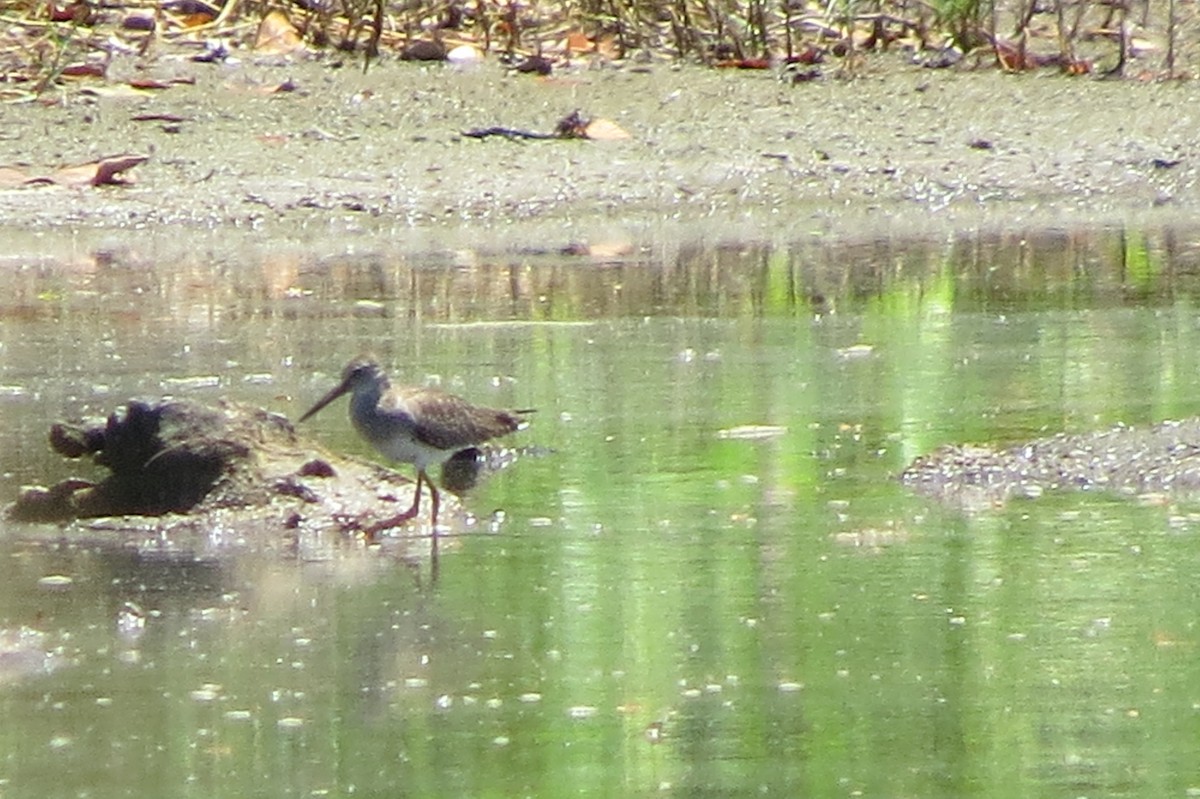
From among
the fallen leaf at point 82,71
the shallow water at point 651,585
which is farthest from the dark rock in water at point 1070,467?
the fallen leaf at point 82,71

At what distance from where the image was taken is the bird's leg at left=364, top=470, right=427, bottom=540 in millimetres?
7449

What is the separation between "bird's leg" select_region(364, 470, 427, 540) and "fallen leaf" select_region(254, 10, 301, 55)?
29.7 feet

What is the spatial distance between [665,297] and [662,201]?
Result: 9.17 feet

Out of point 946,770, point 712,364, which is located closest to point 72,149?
point 712,364

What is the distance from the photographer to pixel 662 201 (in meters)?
14.5

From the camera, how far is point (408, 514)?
760 centimetres

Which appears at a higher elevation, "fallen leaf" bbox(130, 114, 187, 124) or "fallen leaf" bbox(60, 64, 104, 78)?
"fallen leaf" bbox(60, 64, 104, 78)

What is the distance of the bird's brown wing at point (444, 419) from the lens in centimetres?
796

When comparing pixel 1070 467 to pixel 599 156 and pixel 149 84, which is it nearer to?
pixel 599 156

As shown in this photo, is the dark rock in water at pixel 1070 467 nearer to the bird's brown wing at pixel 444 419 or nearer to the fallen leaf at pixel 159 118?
the bird's brown wing at pixel 444 419

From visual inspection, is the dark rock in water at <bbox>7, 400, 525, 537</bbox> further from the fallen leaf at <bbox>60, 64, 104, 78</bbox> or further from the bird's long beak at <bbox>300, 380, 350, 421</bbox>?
the fallen leaf at <bbox>60, 64, 104, 78</bbox>

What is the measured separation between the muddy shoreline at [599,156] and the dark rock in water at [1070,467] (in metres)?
5.64

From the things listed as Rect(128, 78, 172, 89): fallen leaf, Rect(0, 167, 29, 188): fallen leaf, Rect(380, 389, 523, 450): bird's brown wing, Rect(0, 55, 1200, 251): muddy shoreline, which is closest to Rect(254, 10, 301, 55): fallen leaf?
Rect(0, 55, 1200, 251): muddy shoreline

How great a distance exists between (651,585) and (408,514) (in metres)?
1.12
